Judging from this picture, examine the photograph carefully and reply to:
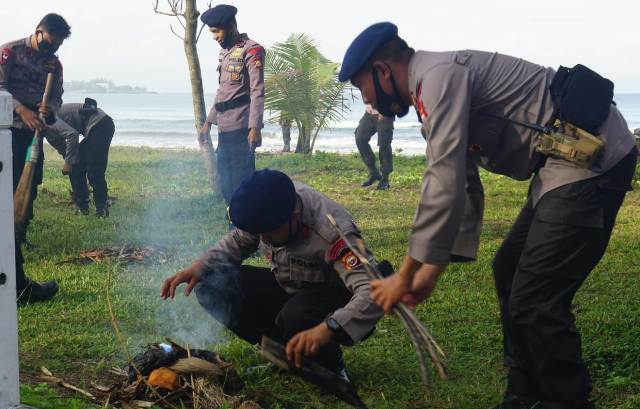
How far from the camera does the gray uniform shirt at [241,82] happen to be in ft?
27.7

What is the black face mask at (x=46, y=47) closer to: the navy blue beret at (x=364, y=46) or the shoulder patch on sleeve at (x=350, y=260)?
the shoulder patch on sleeve at (x=350, y=260)

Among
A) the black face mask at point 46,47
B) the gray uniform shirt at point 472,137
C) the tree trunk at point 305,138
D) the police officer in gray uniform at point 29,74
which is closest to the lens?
the gray uniform shirt at point 472,137

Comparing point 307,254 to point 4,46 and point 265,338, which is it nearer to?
point 265,338

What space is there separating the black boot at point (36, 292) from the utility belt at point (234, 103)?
3.21 meters

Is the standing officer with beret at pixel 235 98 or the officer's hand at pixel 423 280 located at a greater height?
the standing officer with beret at pixel 235 98

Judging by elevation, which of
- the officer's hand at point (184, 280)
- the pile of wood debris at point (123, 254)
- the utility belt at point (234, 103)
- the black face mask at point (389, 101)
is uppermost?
the black face mask at point (389, 101)

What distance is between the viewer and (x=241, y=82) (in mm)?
8672

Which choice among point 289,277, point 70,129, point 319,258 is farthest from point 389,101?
point 70,129

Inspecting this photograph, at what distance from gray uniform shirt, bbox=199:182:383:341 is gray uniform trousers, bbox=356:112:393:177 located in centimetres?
883

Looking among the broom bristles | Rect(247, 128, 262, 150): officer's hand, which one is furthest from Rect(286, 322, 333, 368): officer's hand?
Rect(247, 128, 262, 150): officer's hand

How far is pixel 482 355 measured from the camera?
16.5 feet

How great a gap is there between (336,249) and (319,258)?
0.80 ft

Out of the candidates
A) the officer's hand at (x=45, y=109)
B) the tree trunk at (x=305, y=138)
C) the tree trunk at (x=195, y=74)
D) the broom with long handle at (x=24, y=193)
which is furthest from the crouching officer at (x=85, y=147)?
the tree trunk at (x=305, y=138)

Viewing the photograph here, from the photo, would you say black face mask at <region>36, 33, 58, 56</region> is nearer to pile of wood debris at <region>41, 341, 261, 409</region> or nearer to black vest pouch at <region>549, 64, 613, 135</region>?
pile of wood debris at <region>41, 341, 261, 409</region>
